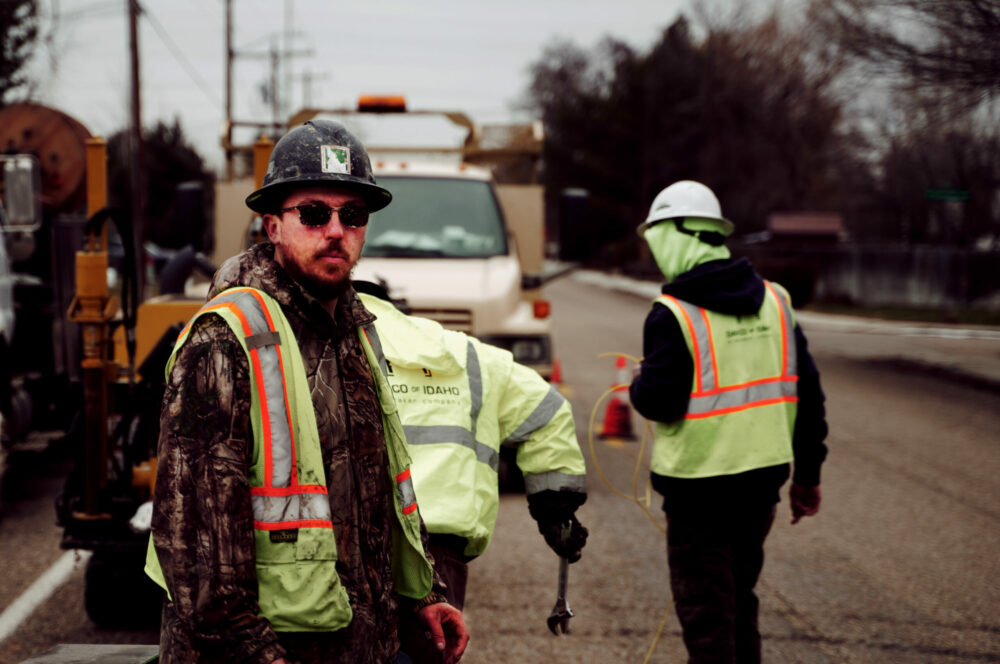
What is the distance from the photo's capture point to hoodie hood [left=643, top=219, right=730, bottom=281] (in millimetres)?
4105

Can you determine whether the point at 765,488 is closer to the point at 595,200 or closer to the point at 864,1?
the point at 864,1

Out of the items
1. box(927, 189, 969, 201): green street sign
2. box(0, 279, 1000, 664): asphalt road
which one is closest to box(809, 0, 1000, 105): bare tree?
box(927, 189, 969, 201): green street sign

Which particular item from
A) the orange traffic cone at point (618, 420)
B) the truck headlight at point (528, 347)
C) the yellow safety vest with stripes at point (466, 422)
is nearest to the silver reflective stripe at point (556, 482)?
the yellow safety vest with stripes at point (466, 422)

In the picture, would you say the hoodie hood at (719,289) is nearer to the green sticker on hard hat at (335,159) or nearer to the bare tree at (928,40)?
the green sticker on hard hat at (335,159)

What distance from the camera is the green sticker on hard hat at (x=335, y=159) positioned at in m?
2.31

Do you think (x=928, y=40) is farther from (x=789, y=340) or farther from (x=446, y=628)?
(x=446, y=628)

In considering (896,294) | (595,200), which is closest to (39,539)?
(896,294)

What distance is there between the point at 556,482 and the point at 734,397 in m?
1.03

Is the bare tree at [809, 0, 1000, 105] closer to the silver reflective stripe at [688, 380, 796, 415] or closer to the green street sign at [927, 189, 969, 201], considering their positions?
the green street sign at [927, 189, 969, 201]

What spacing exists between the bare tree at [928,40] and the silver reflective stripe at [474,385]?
41.9ft

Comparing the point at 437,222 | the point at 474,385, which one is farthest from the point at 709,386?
the point at 437,222

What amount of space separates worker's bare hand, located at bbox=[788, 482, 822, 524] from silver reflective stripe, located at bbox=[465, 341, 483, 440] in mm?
1714

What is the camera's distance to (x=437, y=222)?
29.4 feet

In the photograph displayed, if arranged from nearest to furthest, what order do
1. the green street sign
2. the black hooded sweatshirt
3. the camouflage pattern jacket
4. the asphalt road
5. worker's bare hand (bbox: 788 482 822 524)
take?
the camouflage pattern jacket, the black hooded sweatshirt, worker's bare hand (bbox: 788 482 822 524), the asphalt road, the green street sign
